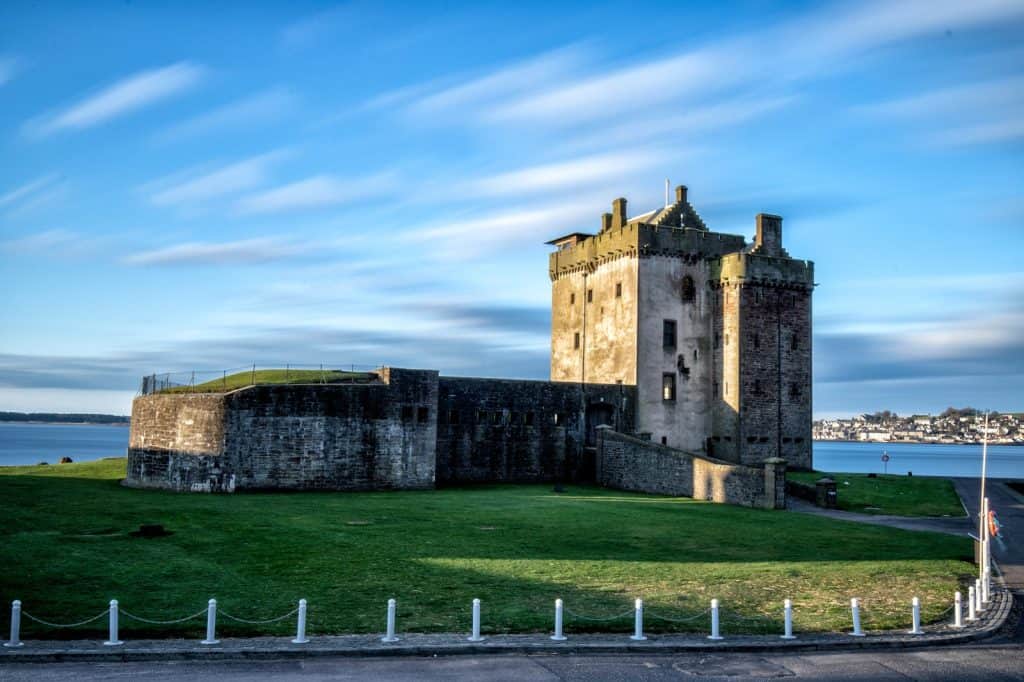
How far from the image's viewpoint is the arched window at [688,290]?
177ft

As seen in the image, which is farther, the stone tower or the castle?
the stone tower

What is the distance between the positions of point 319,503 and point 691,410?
87.6 feet

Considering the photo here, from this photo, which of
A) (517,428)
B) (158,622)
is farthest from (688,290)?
(158,622)

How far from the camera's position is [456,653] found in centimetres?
1526

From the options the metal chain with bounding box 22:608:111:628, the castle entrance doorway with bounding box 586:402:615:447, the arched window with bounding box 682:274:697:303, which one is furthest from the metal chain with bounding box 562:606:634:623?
the arched window with bounding box 682:274:697:303

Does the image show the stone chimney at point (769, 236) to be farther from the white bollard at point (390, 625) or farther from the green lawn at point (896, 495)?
the white bollard at point (390, 625)

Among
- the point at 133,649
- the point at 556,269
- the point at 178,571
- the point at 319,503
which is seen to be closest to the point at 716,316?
the point at 556,269

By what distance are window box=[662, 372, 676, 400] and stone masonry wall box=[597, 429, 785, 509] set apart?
728 cm

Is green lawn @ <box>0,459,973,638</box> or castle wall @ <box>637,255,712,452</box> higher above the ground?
castle wall @ <box>637,255,712,452</box>

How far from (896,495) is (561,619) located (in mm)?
33491

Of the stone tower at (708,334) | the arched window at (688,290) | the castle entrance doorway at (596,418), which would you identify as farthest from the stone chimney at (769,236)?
the castle entrance doorway at (596,418)

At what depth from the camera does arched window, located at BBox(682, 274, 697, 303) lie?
5400 centimetres

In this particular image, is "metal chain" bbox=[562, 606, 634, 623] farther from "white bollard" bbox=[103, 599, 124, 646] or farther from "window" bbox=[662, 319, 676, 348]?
"window" bbox=[662, 319, 676, 348]

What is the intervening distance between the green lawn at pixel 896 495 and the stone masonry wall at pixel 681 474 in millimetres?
5278
